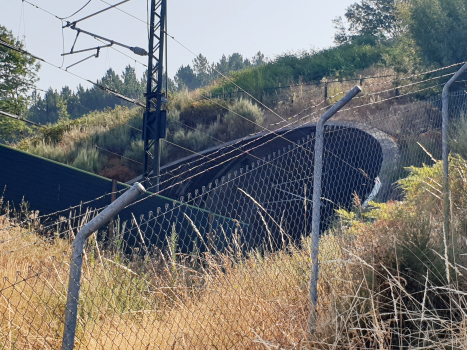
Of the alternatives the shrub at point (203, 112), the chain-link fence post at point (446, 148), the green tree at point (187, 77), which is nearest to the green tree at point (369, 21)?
the shrub at point (203, 112)

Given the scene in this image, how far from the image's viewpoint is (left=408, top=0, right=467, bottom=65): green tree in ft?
67.6

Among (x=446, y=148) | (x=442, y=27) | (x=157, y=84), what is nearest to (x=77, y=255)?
(x=446, y=148)

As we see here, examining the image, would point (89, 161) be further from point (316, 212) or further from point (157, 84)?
point (316, 212)

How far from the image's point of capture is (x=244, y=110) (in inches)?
1024

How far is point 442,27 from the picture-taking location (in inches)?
826

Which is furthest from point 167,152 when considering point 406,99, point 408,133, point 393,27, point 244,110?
point 393,27

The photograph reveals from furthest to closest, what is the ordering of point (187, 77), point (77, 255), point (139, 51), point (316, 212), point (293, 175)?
point (187, 77), point (139, 51), point (293, 175), point (316, 212), point (77, 255)

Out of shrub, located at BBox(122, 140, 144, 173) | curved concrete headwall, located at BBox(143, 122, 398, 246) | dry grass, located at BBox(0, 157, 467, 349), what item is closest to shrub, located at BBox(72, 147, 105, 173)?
shrub, located at BBox(122, 140, 144, 173)

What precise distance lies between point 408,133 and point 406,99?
7468mm

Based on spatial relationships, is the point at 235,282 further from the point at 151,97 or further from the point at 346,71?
the point at 346,71

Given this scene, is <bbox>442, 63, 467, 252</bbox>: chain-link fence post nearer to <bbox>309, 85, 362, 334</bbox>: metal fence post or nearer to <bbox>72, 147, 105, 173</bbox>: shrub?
<bbox>309, 85, 362, 334</bbox>: metal fence post

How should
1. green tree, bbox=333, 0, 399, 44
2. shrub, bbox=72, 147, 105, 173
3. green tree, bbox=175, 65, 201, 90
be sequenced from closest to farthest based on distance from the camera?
shrub, bbox=72, 147, 105, 173, green tree, bbox=333, 0, 399, 44, green tree, bbox=175, 65, 201, 90

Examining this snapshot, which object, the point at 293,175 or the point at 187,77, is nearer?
the point at 293,175

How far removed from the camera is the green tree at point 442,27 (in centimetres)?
2061
